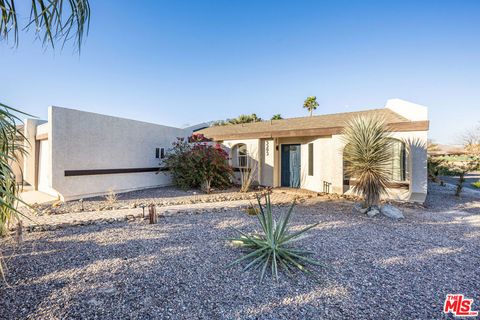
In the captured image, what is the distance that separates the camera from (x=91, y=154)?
936 centimetres

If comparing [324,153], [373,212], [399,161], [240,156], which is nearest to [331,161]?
[324,153]

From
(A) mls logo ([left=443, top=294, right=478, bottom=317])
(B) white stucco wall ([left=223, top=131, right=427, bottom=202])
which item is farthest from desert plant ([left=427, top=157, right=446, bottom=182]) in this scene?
(A) mls logo ([left=443, top=294, right=478, bottom=317])

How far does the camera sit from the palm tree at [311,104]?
23609mm

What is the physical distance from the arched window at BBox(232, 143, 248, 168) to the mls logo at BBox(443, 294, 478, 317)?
1034cm

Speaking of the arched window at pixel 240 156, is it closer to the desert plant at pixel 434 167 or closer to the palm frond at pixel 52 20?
the palm frond at pixel 52 20

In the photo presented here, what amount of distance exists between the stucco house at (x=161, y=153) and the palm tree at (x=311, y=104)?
43.0 ft

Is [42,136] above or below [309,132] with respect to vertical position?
below

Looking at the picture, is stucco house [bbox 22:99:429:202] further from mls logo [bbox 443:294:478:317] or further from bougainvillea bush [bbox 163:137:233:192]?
mls logo [bbox 443:294:478:317]

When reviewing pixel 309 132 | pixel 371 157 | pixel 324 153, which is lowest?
pixel 371 157

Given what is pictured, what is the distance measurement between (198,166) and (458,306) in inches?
383

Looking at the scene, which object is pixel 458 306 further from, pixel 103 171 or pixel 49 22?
pixel 103 171

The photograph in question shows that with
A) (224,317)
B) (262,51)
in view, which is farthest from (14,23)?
(262,51)

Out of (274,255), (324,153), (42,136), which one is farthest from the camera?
(324,153)

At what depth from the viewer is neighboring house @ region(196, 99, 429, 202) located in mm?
8289
